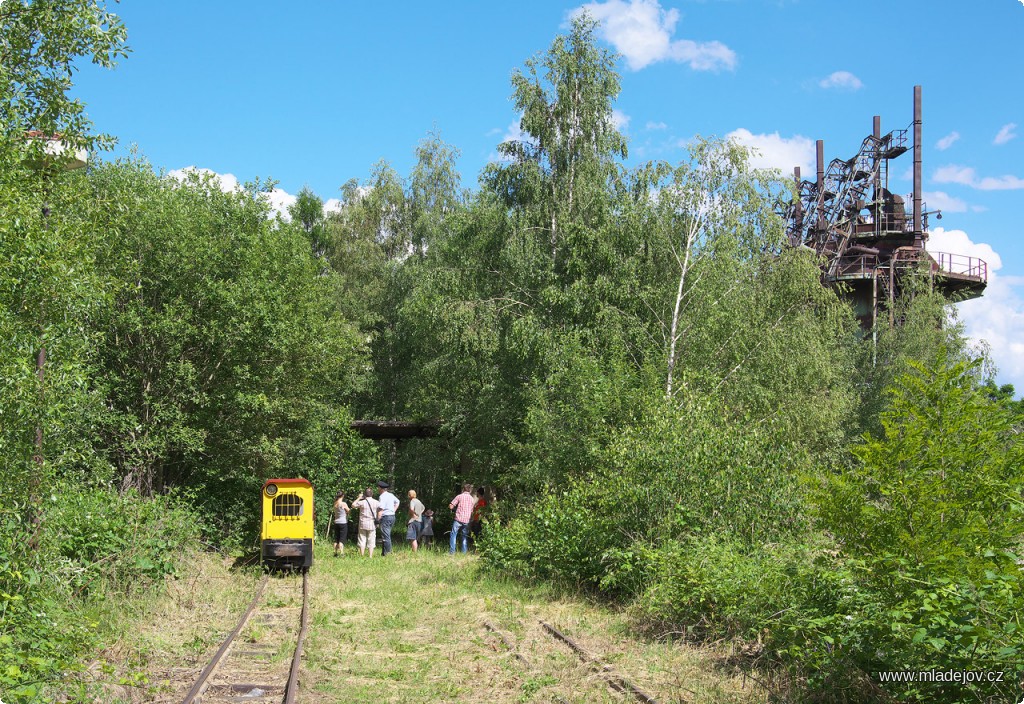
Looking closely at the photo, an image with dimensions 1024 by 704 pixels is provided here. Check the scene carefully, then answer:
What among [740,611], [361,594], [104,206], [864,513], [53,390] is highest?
[104,206]

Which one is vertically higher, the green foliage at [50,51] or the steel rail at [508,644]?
the green foliage at [50,51]

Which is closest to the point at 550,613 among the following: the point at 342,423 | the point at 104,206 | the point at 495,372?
the point at 104,206

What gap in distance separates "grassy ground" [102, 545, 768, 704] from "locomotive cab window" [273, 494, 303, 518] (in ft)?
7.52

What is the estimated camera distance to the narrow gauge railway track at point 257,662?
26.1ft

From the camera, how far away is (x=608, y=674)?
848cm

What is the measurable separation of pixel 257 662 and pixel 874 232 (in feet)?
143

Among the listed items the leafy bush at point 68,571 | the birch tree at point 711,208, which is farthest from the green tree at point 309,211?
the leafy bush at point 68,571

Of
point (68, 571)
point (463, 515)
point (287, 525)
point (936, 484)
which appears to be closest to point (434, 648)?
point (68, 571)

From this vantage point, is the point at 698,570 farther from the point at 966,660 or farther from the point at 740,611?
the point at 966,660

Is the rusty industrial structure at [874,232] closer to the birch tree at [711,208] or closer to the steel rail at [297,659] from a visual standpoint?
the birch tree at [711,208]

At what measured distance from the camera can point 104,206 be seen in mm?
11531

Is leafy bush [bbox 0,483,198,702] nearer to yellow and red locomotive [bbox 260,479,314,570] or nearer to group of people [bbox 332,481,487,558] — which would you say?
yellow and red locomotive [bbox 260,479,314,570]

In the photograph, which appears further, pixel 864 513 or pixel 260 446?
pixel 260 446

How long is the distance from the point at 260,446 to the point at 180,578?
27.9 ft
